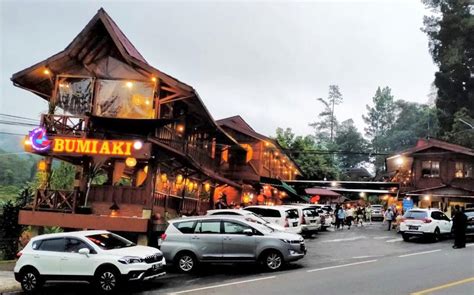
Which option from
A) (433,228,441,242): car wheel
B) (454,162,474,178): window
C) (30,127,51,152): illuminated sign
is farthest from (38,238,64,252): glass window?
(454,162,474,178): window

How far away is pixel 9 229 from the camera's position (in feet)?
86.2

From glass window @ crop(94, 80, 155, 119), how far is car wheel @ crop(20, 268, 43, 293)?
968cm

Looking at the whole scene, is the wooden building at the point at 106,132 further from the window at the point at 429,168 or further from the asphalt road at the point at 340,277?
the window at the point at 429,168

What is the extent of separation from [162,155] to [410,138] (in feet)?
293

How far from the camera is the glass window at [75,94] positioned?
2205 cm

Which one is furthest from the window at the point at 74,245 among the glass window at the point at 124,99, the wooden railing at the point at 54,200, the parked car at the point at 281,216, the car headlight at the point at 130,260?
the parked car at the point at 281,216

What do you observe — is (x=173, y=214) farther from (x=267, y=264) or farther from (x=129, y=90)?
(x=267, y=264)

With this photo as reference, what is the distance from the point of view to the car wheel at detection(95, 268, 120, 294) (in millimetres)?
12930

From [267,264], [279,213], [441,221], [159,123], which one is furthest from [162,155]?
[441,221]

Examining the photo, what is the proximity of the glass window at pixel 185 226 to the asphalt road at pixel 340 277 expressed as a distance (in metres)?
1.51

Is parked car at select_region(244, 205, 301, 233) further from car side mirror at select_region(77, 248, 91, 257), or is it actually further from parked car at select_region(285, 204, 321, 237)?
car side mirror at select_region(77, 248, 91, 257)

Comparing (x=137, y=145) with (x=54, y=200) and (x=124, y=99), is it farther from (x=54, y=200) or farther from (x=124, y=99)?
(x=54, y=200)

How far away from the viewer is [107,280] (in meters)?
13.0

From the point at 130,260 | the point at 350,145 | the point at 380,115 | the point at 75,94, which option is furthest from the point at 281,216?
the point at 380,115
